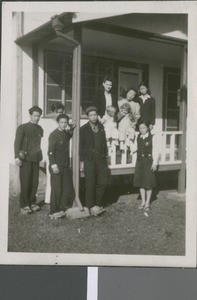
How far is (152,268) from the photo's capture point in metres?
1.88

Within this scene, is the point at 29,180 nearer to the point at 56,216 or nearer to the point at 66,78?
the point at 56,216

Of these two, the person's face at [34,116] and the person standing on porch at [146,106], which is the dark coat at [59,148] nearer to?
the person's face at [34,116]

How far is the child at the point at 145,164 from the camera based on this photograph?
6.31ft

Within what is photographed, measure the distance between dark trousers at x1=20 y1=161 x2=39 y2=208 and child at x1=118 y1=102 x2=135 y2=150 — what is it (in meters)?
0.37

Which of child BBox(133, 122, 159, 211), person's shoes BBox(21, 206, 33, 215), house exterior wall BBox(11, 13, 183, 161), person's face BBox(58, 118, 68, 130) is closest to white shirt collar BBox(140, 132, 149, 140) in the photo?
child BBox(133, 122, 159, 211)

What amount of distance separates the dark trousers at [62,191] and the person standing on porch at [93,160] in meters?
0.06

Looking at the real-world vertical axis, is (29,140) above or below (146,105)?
below

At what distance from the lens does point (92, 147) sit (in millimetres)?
1925

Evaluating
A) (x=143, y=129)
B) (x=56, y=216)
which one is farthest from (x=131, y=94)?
(x=56, y=216)

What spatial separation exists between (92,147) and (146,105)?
285 mm

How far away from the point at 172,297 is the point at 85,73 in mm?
973

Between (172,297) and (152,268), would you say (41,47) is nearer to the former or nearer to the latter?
(152,268)

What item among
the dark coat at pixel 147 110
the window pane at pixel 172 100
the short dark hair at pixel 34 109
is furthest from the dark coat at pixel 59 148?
the window pane at pixel 172 100

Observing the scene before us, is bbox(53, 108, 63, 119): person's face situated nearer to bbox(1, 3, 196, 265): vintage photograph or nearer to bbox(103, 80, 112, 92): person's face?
bbox(1, 3, 196, 265): vintage photograph
